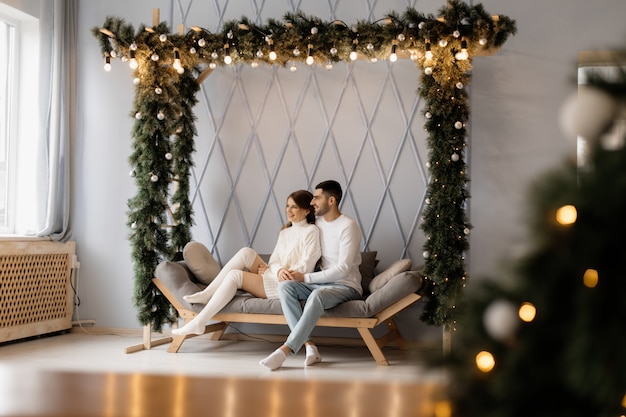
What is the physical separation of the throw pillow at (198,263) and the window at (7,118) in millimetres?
1621

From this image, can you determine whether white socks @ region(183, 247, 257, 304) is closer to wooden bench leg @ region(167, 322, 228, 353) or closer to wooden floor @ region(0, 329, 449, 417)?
wooden bench leg @ region(167, 322, 228, 353)

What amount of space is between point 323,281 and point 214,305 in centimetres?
74

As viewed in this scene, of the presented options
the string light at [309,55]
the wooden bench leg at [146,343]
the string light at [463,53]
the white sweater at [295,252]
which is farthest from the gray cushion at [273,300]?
the string light at [309,55]

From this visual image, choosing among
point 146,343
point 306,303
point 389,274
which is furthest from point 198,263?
point 389,274

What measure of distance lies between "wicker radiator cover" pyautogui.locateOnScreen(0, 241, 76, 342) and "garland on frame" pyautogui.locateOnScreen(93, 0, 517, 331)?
983 millimetres

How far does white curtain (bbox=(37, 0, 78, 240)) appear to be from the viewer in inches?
221

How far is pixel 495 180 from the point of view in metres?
5.25

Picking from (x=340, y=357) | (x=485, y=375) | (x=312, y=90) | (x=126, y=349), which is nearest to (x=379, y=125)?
(x=312, y=90)

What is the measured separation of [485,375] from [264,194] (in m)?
5.19

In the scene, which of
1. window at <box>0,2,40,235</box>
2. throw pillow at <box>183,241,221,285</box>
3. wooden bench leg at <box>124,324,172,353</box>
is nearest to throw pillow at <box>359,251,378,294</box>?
throw pillow at <box>183,241,221,285</box>

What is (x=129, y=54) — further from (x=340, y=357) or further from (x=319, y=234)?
(x=340, y=357)

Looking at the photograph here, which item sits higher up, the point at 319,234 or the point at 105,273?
the point at 319,234

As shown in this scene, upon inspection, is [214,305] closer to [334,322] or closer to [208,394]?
[334,322]

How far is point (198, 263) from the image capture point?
16.6ft
